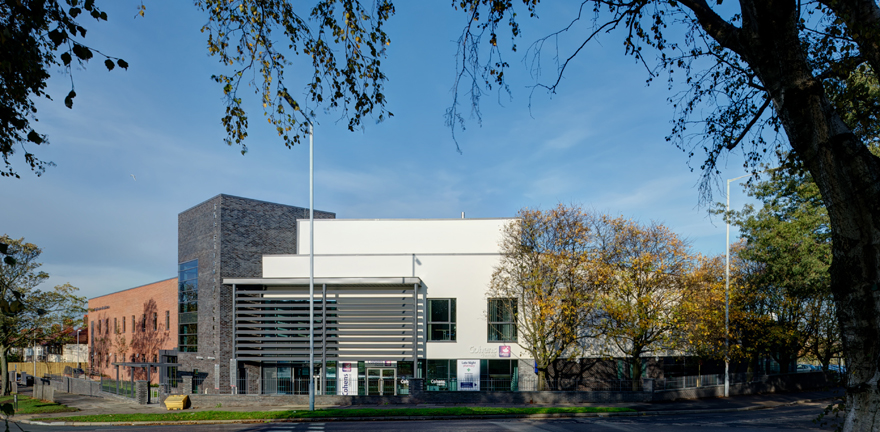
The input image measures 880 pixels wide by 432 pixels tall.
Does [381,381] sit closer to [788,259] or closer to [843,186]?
[788,259]

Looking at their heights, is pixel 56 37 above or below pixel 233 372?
above

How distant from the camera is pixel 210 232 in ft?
116

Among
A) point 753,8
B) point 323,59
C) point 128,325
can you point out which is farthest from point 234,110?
point 128,325

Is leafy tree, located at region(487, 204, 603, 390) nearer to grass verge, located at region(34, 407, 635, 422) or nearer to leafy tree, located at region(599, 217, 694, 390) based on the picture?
leafy tree, located at region(599, 217, 694, 390)

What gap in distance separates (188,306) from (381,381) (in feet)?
43.3

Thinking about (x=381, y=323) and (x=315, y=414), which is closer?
(x=315, y=414)

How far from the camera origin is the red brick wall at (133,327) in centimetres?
4192

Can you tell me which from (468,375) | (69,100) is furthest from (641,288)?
(69,100)

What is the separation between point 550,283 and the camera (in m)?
31.9

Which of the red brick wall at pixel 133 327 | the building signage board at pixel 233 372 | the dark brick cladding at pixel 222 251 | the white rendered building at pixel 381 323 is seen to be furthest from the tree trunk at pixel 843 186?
the red brick wall at pixel 133 327

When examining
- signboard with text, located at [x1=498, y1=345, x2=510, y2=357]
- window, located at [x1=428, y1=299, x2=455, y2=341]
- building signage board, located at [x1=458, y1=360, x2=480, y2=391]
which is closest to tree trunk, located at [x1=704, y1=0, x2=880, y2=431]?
building signage board, located at [x1=458, y1=360, x2=480, y2=391]

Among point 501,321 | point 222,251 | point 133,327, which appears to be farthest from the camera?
point 133,327

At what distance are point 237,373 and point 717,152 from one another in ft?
98.2

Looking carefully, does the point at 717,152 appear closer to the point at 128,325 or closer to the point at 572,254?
the point at 572,254
